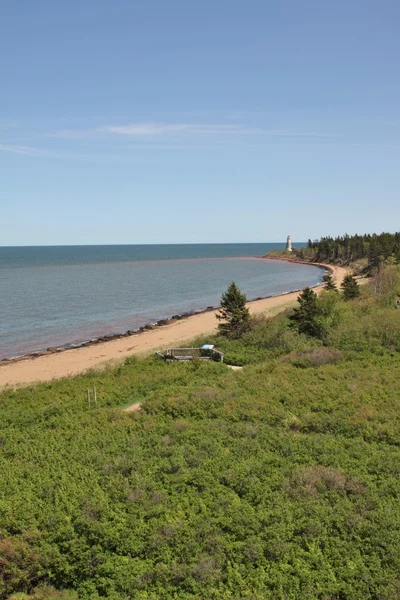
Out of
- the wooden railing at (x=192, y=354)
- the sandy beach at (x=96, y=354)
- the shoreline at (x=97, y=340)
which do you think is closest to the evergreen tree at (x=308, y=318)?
the wooden railing at (x=192, y=354)

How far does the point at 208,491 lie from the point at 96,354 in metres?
29.4

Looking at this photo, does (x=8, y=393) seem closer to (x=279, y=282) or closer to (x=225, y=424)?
(x=225, y=424)

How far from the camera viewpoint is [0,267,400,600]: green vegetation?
1145 centimetres

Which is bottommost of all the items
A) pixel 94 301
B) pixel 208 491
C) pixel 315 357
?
pixel 208 491

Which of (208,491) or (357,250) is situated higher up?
(357,250)

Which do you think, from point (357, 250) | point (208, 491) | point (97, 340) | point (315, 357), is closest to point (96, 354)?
point (97, 340)

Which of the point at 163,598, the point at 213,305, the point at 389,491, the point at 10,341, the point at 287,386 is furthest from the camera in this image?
the point at 213,305

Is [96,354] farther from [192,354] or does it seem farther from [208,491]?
[208,491]

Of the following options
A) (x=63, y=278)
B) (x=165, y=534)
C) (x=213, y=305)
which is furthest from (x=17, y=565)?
(x=63, y=278)

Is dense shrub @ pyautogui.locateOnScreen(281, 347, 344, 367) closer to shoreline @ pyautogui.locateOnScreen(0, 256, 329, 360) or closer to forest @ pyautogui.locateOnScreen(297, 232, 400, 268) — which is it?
shoreline @ pyautogui.locateOnScreen(0, 256, 329, 360)

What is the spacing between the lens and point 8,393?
27656 mm

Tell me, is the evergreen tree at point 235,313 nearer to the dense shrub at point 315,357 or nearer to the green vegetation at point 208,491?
the dense shrub at point 315,357

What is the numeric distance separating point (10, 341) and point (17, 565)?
3954 centimetres

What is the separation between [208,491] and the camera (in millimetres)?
14734
